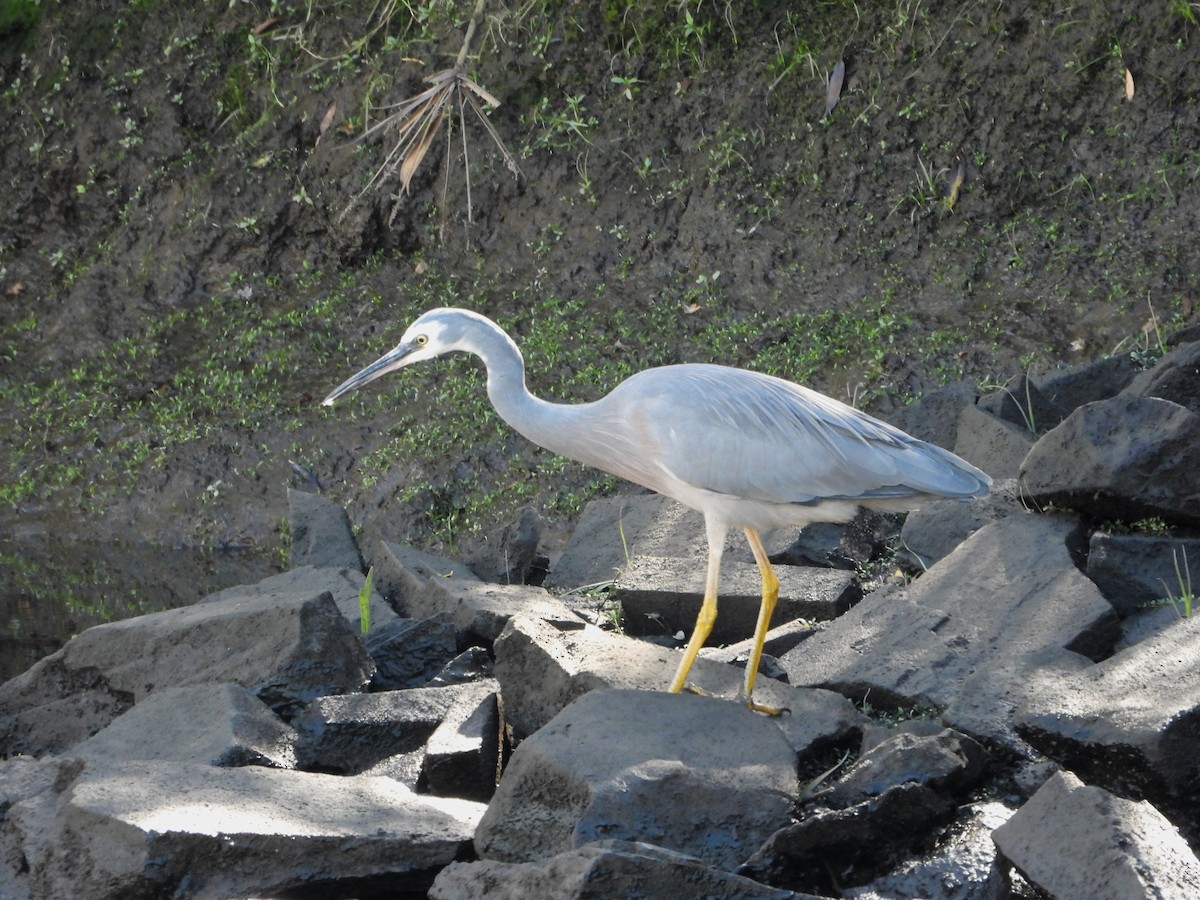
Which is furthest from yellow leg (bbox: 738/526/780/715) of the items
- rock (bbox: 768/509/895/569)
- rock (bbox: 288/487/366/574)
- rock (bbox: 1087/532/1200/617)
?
rock (bbox: 288/487/366/574)

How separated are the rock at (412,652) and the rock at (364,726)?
21.5 inches

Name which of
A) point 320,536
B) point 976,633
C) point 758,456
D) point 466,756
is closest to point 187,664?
point 466,756

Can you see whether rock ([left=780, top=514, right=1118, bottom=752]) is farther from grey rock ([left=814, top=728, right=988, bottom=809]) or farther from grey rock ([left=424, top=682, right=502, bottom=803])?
grey rock ([left=424, top=682, right=502, bottom=803])

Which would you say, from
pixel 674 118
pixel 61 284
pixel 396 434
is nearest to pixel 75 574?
pixel 396 434

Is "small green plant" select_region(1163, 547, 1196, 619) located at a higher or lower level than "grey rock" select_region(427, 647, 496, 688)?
higher

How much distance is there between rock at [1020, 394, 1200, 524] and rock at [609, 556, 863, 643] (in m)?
0.93

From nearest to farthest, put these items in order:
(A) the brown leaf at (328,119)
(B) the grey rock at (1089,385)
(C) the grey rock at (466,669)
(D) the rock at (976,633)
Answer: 1. (D) the rock at (976,633)
2. (C) the grey rock at (466,669)
3. (B) the grey rock at (1089,385)
4. (A) the brown leaf at (328,119)

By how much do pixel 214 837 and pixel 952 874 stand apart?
1.94 m

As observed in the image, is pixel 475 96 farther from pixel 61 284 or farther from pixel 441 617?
pixel 441 617

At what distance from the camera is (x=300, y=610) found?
5230 millimetres

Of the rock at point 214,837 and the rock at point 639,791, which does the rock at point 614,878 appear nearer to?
the rock at point 639,791

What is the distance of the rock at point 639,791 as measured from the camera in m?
3.79

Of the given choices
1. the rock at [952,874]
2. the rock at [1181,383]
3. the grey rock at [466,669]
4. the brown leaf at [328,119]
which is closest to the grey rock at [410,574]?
the grey rock at [466,669]

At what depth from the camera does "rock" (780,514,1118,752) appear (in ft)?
14.4
